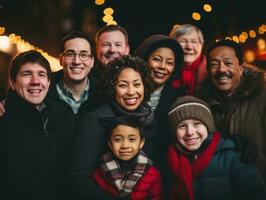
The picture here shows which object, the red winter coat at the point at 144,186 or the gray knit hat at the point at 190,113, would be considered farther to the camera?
the gray knit hat at the point at 190,113

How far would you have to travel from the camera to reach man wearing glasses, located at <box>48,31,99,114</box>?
5.33 m

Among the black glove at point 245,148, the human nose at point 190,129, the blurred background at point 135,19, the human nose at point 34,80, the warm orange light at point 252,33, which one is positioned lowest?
the black glove at point 245,148

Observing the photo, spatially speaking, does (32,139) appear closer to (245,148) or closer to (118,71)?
(118,71)

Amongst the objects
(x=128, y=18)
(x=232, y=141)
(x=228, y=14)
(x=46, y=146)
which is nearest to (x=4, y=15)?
(x=128, y=18)

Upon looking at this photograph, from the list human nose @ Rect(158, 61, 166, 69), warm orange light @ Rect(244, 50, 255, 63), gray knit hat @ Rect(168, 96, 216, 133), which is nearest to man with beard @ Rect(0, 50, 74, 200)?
gray knit hat @ Rect(168, 96, 216, 133)

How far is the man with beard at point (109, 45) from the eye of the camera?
233 inches

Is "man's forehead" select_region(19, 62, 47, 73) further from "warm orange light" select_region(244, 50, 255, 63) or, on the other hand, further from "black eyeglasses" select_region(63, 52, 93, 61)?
"warm orange light" select_region(244, 50, 255, 63)

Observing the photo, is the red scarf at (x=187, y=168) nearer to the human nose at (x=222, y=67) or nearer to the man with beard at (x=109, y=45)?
the human nose at (x=222, y=67)

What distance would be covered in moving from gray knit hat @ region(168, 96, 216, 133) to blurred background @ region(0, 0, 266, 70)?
9705 mm

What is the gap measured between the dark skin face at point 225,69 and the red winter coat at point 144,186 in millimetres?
1401

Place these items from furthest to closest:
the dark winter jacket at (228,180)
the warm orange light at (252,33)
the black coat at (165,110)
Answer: the warm orange light at (252,33) < the black coat at (165,110) < the dark winter jacket at (228,180)

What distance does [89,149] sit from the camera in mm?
4348

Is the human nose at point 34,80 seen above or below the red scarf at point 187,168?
above

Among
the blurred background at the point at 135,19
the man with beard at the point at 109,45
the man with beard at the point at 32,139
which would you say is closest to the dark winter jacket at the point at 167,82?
the man with beard at the point at 109,45
